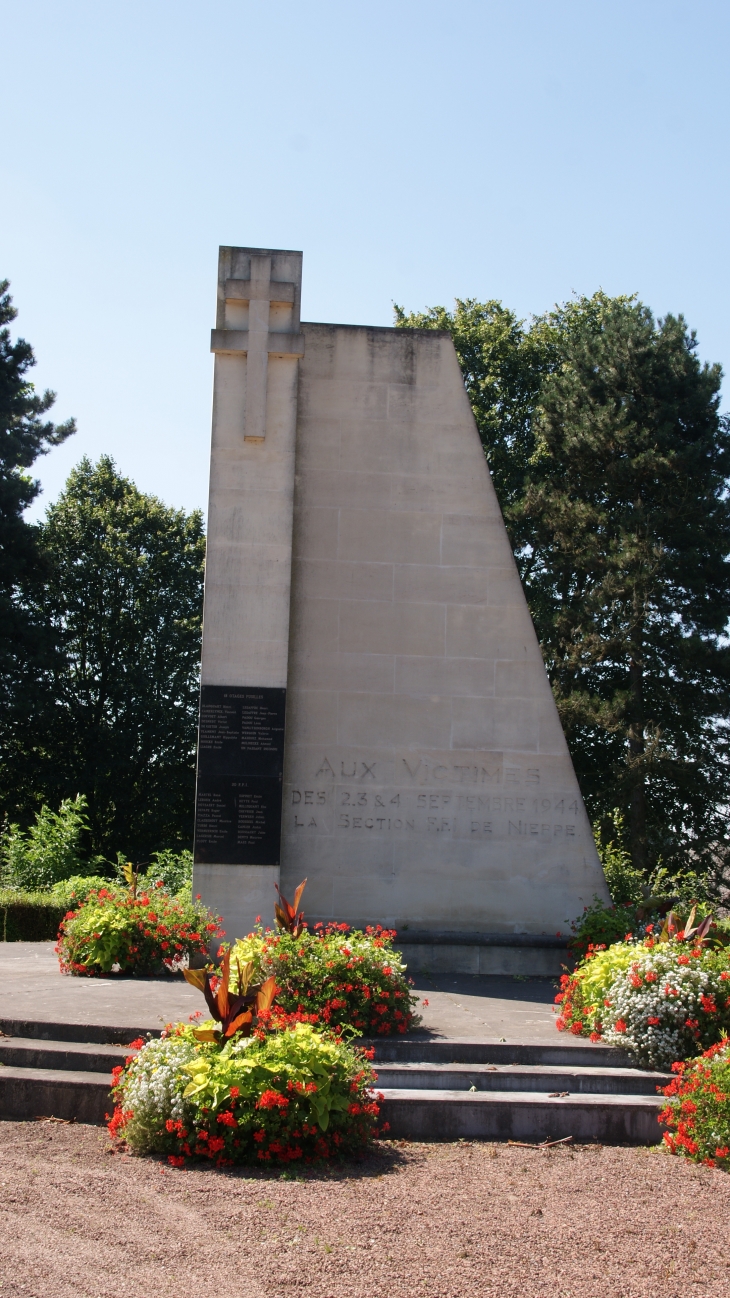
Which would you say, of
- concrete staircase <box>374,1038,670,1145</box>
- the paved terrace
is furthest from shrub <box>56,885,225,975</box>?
concrete staircase <box>374,1038,670,1145</box>

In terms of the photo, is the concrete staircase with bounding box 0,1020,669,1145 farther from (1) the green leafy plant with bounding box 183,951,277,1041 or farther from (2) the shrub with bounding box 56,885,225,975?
(2) the shrub with bounding box 56,885,225,975

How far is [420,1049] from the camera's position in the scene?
7.09m

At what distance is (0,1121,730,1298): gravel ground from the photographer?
4195 millimetres

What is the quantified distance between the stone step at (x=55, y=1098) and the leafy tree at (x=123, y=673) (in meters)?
19.9

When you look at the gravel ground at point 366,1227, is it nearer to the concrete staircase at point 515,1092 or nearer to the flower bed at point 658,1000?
the concrete staircase at point 515,1092

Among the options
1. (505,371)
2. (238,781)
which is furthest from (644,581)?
(238,781)

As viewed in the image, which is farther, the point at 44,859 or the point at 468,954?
the point at 44,859

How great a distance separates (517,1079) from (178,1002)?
2.84 metres

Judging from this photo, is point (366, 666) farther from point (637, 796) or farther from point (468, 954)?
point (637, 796)

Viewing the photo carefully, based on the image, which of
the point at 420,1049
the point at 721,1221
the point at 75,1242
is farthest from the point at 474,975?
the point at 75,1242

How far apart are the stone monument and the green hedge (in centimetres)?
439

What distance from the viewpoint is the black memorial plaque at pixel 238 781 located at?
34.2ft

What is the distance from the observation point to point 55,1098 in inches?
254

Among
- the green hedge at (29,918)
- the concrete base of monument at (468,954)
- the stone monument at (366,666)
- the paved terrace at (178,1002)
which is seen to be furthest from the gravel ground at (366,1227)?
the green hedge at (29,918)
